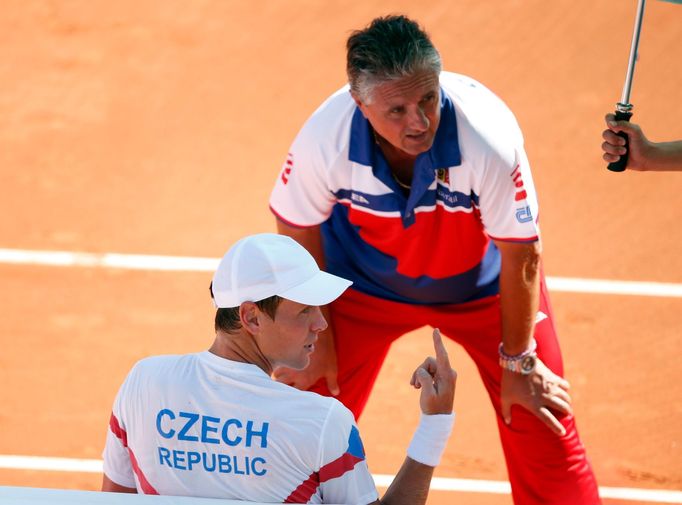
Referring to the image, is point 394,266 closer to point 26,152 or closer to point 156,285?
point 156,285

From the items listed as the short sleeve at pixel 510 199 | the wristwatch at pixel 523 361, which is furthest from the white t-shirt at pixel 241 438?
the wristwatch at pixel 523 361

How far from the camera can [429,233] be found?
14.5ft

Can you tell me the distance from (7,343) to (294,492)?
3.65m

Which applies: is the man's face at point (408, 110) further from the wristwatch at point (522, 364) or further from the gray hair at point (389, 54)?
the wristwatch at point (522, 364)

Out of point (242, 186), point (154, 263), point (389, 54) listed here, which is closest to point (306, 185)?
point (389, 54)

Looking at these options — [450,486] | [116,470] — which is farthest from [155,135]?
[116,470]

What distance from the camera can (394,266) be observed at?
4.60 metres

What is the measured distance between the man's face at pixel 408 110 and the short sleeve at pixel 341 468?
A: 134 cm

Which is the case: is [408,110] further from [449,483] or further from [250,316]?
[449,483]

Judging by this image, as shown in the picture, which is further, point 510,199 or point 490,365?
point 490,365

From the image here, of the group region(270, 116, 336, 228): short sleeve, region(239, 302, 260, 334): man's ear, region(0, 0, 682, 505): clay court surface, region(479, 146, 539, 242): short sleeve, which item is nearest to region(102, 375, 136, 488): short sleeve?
region(239, 302, 260, 334): man's ear

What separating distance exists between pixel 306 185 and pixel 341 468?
1.63m

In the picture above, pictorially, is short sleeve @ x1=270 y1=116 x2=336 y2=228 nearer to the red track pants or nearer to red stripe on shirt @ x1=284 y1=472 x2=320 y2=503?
the red track pants

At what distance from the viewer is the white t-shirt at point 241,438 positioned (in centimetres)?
302
